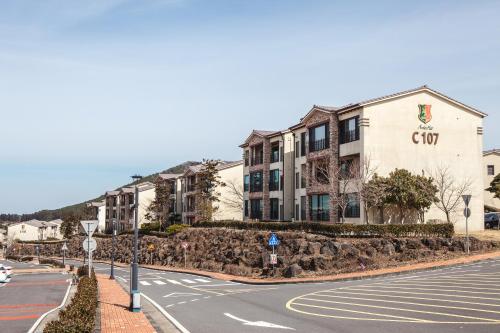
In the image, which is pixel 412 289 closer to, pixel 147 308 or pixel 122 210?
pixel 147 308

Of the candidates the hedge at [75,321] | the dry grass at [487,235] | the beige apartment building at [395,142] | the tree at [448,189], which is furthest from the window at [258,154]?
the hedge at [75,321]

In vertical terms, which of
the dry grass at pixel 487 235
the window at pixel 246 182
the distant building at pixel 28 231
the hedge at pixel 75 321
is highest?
the window at pixel 246 182

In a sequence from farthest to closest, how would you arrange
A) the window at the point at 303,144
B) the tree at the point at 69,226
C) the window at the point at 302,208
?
the tree at the point at 69,226 < the window at the point at 303,144 < the window at the point at 302,208

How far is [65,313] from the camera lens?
513 inches

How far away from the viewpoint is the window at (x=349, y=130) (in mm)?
44719

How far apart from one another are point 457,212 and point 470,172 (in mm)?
3828

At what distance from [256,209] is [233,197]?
12.1 m

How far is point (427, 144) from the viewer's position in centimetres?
4500

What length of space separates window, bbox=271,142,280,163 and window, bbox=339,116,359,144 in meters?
15.5

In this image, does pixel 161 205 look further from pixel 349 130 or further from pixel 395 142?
pixel 395 142

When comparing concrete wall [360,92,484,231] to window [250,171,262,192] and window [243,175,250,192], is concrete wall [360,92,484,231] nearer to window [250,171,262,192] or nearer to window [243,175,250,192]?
window [250,171,262,192]

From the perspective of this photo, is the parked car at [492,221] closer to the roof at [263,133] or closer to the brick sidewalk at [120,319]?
the roof at [263,133]

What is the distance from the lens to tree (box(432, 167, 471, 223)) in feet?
146

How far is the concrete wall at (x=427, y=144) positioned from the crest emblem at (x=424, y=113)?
0.29 m
